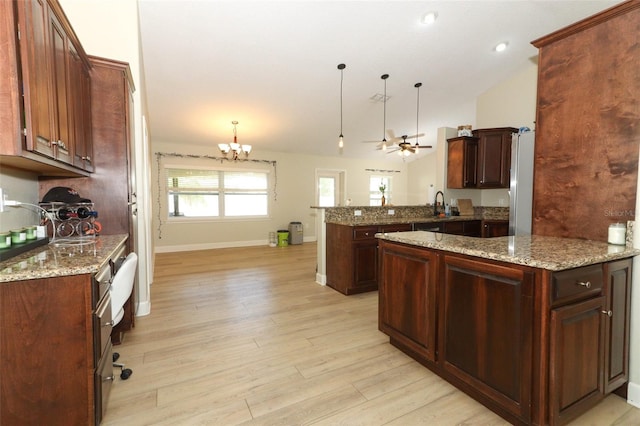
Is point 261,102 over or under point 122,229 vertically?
over

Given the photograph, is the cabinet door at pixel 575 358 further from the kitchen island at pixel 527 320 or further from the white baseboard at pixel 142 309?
the white baseboard at pixel 142 309

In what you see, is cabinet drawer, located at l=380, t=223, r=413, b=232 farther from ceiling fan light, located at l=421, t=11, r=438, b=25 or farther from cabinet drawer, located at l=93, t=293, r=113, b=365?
cabinet drawer, located at l=93, t=293, r=113, b=365

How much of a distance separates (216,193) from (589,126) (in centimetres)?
669

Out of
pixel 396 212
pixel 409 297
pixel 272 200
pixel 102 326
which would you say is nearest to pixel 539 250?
pixel 409 297

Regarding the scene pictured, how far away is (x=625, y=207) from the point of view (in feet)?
6.02

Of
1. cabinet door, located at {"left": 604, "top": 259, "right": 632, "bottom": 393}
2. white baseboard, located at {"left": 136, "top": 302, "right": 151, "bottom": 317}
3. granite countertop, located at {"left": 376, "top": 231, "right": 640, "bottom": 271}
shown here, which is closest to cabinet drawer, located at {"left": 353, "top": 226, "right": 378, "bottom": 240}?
granite countertop, located at {"left": 376, "top": 231, "right": 640, "bottom": 271}

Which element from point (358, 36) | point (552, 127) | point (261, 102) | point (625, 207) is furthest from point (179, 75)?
point (625, 207)

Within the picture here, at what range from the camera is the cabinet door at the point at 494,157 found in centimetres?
495

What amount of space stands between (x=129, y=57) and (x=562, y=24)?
556cm

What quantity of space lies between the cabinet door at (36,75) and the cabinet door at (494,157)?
554cm

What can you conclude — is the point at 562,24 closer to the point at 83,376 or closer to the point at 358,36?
the point at 358,36

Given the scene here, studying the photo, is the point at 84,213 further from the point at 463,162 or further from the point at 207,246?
the point at 463,162

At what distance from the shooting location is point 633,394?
1672 mm

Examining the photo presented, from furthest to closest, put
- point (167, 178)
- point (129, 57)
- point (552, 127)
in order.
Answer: point (167, 178) → point (129, 57) → point (552, 127)
